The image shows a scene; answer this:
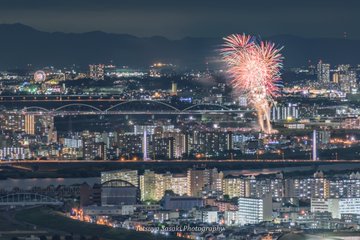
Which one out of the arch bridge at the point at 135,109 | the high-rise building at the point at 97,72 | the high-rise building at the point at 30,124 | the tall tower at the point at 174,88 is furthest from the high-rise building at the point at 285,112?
the high-rise building at the point at 97,72

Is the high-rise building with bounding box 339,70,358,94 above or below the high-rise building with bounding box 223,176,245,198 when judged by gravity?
above

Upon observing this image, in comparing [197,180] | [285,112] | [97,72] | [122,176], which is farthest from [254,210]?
[97,72]

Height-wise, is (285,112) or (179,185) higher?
(285,112)

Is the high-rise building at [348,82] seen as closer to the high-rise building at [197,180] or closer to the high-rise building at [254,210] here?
the high-rise building at [197,180]

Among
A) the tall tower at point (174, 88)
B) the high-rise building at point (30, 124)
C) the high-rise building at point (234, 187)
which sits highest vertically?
the tall tower at point (174, 88)

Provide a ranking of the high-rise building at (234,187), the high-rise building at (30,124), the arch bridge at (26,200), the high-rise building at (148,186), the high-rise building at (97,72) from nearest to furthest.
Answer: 1. the arch bridge at (26,200)
2. the high-rise building at (234,187)
3. the high-rise building at (148,186)
4. the high-rise building at (30,124)
5. the high-rise building at (97,72)

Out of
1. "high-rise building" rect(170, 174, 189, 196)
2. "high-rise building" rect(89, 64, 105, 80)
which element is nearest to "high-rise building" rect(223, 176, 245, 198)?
"high-rise building" rect(170, 174, 189, 196)

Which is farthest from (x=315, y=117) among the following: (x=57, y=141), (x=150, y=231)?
(x=150, y=231)

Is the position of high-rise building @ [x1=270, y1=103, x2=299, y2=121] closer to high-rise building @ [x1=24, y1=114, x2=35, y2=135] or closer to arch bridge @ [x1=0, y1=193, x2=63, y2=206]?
high-rise building @ [x1=24, y1=114, x2=35, y2=135]

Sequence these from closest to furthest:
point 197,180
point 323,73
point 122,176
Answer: point 197,180 < point 122,176 < point 323,73

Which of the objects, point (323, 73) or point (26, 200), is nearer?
point (26, 200)

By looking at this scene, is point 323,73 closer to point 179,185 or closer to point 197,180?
point 197,180

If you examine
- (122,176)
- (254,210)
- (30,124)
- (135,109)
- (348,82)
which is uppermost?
(348,82)
